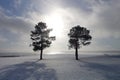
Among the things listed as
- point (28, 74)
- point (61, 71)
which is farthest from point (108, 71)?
point (28, 74)

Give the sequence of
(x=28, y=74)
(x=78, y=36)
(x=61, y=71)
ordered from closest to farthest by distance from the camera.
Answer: (x=28, y=74)
(x=61, y=71)
(x=78, y=36)

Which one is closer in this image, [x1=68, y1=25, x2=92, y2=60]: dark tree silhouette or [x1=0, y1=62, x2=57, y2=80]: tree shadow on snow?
[x1=0, y1=62, x2=57, y2=80]: tree shadow on snow

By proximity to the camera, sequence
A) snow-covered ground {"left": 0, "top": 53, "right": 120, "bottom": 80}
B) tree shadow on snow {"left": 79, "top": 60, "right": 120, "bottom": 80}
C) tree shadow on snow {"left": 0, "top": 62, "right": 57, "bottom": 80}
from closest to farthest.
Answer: tree shadow on snow {"left": 0, "top": 62, "right": 57, "bottom": 80}
tree shadow on snow {"left": 79, "top": 60, "right": 120, "bottom": 80}
snow-covered ground {"left": 0, "top": 53, "right": 120, "bottom": 80}

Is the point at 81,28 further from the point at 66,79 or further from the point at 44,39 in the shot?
the point at 66,79

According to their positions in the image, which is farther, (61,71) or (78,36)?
(78,36)

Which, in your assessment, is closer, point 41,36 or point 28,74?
point 28,74

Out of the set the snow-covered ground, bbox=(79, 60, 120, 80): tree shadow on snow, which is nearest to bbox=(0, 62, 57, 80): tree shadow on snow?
the snow-covered ground

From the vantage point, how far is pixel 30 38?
40.1m

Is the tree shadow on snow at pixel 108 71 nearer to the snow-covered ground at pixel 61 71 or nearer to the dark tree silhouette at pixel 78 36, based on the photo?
the snow-covered ground at pixel 61 71

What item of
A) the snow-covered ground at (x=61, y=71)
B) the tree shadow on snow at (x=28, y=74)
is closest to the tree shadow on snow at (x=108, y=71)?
the snow-covered ground at (x=61, y=71)

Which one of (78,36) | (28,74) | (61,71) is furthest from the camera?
(78,36)

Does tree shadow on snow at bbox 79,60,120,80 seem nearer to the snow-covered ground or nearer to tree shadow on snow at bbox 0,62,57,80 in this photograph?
the snow-covered ground

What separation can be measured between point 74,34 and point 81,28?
2.70 m

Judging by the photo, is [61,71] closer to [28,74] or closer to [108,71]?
[28,74]
